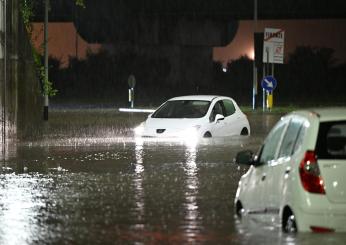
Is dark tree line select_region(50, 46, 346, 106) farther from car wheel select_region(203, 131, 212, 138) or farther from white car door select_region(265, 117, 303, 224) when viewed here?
white car door select_region(265, 117, 303, 224)

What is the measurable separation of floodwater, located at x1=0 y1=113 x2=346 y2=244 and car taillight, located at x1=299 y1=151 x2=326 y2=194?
50 cm

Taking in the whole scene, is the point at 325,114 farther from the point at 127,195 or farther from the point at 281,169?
the point at 127,195

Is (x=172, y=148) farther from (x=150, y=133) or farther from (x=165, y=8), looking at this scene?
(x=165, y=8)

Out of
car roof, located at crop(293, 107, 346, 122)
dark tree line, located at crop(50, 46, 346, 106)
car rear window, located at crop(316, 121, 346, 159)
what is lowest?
dark tree line, located at crop(50, 46, 346, 106)

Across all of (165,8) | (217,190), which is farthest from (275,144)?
(165,8)

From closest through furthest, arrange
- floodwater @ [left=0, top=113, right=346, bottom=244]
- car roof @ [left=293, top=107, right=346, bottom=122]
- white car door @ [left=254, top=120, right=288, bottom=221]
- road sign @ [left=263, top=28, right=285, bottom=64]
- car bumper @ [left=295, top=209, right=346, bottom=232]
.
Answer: car bumper @ [left=295, top=209, right=346, bottom=232] → car roof @ [left=293, top=107, right=346, bottom=122] → white car door @ [left=254, top=120, right=288, bottom=221] → floodwater @ [left=0, top=113, right=346, bottom=244] → road sign @ [left=263, top=28, right=285, bottom=64]

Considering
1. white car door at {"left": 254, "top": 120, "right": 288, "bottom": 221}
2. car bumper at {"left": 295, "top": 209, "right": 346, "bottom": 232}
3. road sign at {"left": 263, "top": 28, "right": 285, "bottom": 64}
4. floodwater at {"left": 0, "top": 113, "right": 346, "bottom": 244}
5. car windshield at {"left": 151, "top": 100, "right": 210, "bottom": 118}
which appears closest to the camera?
car bumper at {"left": 295, "top": 209, "right": 346, "bottom": 232}

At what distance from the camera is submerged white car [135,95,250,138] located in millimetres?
28375

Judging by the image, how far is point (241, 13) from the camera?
7044 centimetres

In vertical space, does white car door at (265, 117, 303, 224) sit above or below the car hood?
above

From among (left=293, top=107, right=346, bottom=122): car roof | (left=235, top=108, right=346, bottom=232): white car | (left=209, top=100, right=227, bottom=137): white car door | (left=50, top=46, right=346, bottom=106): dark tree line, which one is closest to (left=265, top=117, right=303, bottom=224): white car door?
(left=235, top=108, right=346, bottom=232): white car

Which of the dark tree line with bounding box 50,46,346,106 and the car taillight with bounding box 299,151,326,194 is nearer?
A: the car taillight with bounding box 299,151,326,194

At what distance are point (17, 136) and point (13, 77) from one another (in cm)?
191

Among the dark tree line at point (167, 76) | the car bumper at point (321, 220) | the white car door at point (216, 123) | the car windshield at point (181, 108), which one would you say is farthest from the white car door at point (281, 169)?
the dark tree line at point (167, 76)
